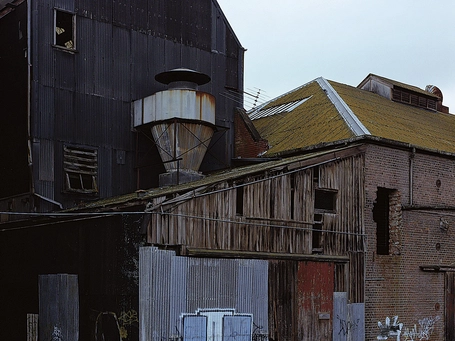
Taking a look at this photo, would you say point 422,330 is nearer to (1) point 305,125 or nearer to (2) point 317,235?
(2) point 317,235

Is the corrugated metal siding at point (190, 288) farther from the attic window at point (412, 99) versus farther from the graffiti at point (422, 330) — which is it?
the attic window at point (412, 99)

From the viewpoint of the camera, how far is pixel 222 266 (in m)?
17.7

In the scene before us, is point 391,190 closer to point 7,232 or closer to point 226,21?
point 226,21

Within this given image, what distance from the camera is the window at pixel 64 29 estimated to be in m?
23.6

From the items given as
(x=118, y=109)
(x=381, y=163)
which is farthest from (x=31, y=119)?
(x=381, y=163)

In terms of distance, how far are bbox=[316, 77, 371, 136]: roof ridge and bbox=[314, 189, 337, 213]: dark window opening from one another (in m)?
2.47

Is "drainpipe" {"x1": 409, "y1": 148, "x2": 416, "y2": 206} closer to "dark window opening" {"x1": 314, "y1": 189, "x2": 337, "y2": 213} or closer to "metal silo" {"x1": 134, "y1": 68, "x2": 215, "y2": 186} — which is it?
"dark window opening" {"x1": 314, "y1": 189, "x2": 337, "y2": 213}

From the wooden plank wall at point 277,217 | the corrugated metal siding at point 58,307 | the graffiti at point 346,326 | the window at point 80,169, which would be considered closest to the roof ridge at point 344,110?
the wooden plank wall at point 277,217

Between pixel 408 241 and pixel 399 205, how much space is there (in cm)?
123

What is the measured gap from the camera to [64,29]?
24.6 metres

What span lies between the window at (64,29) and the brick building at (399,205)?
8.20 metres

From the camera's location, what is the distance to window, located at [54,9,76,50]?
23.6 meters

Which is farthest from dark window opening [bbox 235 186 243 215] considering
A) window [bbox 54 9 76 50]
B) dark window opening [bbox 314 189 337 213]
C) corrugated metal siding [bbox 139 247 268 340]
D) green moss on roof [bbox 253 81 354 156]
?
window [bbox 54 9 76 50]

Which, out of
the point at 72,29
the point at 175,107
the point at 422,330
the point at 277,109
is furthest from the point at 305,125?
the point at 72,29
